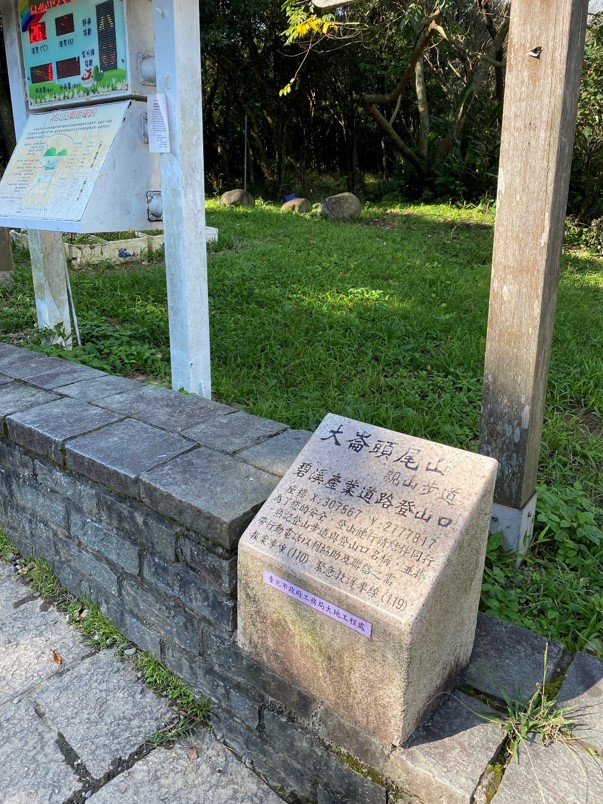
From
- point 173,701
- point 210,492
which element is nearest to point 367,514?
point 210,492

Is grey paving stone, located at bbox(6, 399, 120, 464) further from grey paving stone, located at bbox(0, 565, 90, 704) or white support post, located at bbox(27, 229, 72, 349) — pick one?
white support post, located at bbox(27, 229, 72, 349)

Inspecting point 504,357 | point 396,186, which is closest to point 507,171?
point 504,357

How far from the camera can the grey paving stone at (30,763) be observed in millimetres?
1511

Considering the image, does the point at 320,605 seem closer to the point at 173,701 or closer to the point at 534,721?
→ the point at 534,721

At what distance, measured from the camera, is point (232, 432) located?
2.02 metres

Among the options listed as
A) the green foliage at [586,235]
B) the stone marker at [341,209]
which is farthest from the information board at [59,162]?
the stone marker at [341,209]

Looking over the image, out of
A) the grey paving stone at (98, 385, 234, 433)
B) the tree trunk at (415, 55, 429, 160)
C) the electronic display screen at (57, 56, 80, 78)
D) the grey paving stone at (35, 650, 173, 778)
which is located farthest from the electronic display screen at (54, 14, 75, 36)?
the tree trunk at (415, 55, 429, 160)

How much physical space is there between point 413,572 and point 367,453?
34 centimetres

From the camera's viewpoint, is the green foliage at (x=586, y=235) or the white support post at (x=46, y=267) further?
the green foliage at (x=586, y=235)

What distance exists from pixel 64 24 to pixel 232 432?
2364 mm

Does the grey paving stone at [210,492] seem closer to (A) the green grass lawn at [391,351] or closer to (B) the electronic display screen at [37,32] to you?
(A) the green grass lawn at [391,351]

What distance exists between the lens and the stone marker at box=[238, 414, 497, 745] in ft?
4.06

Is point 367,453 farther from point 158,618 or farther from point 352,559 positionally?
point 158,618

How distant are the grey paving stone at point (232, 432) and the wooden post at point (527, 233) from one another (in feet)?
2.40
